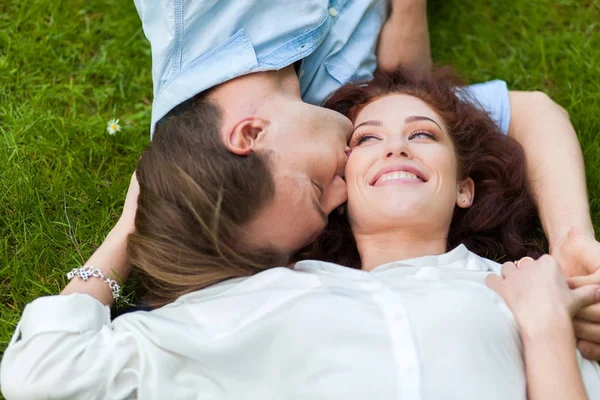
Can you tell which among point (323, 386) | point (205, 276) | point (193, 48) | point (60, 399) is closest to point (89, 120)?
point (193, 48)

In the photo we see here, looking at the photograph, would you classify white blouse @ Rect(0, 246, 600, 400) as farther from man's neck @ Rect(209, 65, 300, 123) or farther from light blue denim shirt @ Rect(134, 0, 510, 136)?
light blue denim shirt @ Rect(134, 0, 510, 136)

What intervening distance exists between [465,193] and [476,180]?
0.23 meters

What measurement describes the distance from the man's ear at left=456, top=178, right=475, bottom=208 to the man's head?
54cm

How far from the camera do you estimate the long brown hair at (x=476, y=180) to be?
324cm

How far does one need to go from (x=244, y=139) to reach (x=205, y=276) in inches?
21.3

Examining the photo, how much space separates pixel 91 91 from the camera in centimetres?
408

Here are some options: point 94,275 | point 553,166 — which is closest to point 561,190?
point 553,166

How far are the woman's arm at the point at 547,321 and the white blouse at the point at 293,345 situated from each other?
45 millimetres

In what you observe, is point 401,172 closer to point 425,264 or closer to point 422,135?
point 422,135

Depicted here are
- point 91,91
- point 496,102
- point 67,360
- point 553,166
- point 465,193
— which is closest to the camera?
point 67,360

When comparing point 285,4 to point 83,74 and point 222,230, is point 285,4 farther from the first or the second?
point 83,74

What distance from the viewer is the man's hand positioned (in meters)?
2.70

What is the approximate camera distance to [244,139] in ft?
9.27

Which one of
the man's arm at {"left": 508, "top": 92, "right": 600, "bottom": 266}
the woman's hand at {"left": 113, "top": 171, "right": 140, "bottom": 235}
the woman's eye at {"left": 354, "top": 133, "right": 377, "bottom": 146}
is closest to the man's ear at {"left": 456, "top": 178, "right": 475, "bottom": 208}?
the man's arm at {"left": 508, "top": 92, "right": 600, "bottom": 266}
